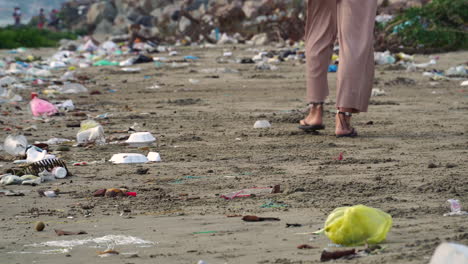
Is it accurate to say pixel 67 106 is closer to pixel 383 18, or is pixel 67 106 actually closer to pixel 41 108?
pixel 41 108

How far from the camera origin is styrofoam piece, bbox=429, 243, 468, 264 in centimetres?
172

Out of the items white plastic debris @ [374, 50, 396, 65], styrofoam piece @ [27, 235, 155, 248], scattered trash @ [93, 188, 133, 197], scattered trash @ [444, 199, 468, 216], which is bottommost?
white plastic debris @ [374, 50, 396, 65]

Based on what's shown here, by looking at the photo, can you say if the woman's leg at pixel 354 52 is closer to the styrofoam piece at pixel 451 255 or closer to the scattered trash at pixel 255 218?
the scattered trash at pixel 255 218

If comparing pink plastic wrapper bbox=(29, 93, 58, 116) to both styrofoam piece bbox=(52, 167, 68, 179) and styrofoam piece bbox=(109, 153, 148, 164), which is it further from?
styrofoam piece bbox=(52, 167, 68, 179)

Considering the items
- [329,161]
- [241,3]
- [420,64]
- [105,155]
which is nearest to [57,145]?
[105,155]

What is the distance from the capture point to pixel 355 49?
5.05m

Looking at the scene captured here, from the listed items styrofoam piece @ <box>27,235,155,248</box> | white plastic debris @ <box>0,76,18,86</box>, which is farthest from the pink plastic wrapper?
styrofoam piece @ <box>27,235,155,248</box>

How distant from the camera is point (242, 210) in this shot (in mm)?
3113

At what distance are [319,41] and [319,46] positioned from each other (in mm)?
29

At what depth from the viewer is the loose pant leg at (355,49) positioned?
5020mm

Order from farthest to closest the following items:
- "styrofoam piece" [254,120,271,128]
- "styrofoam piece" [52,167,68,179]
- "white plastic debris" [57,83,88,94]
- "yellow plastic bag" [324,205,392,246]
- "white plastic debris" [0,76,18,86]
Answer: "white plastic debris" [0,76,18,86], "white plastic debris" [57,83,88,94], "styrofoam piece" [254,120,271,128], "styrofoam piece" [52,167,68,179], "yellow plastic bag" [324,205,392,246]

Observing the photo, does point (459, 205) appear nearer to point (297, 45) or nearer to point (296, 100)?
point (296, 100)

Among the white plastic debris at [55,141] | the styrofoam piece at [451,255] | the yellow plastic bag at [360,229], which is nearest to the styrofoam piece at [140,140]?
the white plastic debris at [55,141]

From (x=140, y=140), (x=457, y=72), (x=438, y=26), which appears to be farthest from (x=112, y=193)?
(x=438, y=26)
